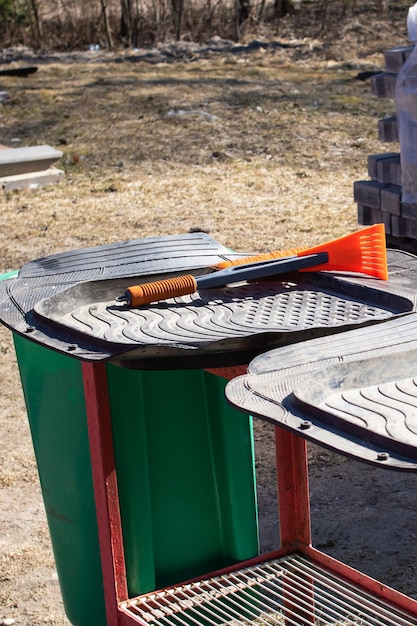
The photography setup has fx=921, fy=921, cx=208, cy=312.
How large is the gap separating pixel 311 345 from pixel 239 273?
52 centimetres

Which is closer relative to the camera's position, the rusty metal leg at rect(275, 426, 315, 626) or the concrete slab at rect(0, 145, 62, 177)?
the rusty metal leg at rect(275, 426, 315, 626)

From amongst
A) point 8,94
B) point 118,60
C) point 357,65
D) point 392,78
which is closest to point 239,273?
point 392,78

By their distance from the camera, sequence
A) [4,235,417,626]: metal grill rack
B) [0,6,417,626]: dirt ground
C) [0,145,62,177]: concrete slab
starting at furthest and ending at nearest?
[0,145,62,177]: concrete slab, [0,6,417,626]: dirt ground, [4,235,417,626]: metal grill rack

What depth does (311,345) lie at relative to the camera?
1751 mm

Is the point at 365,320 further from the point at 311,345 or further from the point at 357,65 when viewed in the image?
the point at 357,65

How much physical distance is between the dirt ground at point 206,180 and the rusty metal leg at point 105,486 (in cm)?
61

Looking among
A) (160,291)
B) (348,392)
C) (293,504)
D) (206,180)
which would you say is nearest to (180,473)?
(293,504)

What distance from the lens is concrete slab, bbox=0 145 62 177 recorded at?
7.79 meters

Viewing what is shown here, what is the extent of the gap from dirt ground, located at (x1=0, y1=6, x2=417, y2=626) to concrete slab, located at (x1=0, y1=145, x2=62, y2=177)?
0.27 metres

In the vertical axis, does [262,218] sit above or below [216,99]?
below

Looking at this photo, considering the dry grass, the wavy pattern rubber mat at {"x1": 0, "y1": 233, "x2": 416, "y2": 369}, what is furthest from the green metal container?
the dry grass

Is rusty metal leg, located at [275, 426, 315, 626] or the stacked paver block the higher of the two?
the stacked paver block

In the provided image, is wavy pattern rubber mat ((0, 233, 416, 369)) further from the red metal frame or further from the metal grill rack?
the red metal frame

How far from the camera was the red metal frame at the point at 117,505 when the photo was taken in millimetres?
2096
